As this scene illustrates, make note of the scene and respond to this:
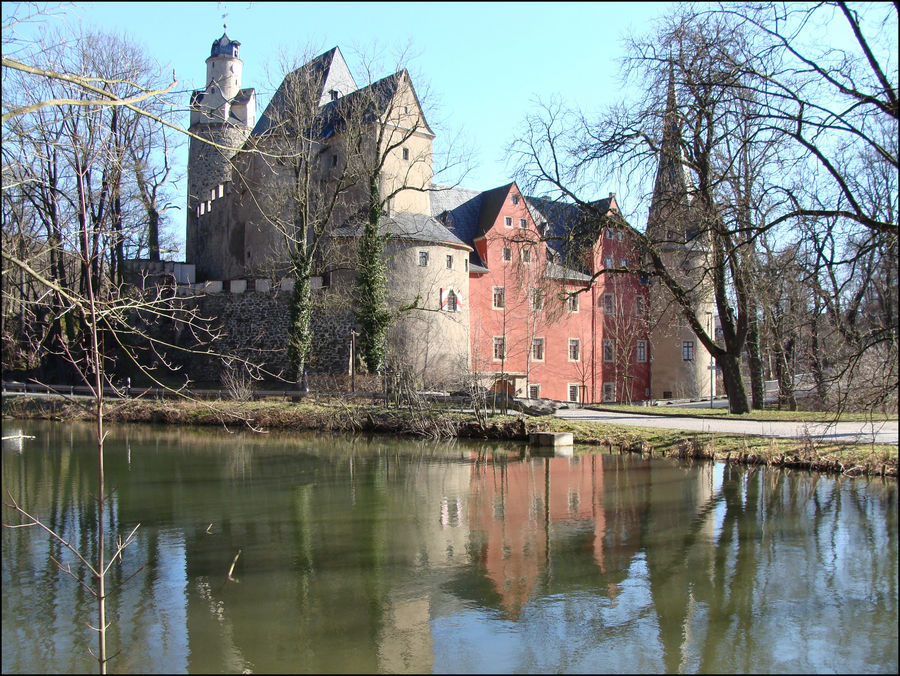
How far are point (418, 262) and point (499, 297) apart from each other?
535 cm

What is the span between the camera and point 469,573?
8.84 meters

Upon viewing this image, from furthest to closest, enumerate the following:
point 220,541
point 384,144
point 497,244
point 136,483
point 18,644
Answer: point 497,244
point 384,144
point 136,483
point 220,541
point 18,644

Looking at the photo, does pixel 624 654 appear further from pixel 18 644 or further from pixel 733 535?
pixel 18 644

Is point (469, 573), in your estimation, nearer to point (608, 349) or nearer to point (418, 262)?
point (418, 262)

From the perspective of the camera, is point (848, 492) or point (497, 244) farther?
point (497, 244)

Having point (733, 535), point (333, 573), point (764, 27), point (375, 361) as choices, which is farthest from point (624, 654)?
point (375, 361)

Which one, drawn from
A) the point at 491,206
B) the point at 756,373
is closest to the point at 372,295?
the point at 491,206

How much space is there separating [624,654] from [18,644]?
5022 millimetres

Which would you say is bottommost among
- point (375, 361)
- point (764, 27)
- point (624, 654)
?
point (624, 654)

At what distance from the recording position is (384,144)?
32156 millimetres

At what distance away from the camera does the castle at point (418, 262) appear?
29.7m

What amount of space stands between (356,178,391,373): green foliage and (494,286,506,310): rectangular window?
714 cm

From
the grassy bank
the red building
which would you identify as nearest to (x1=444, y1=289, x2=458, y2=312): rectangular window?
the red building

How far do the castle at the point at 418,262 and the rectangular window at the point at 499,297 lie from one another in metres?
0.04
